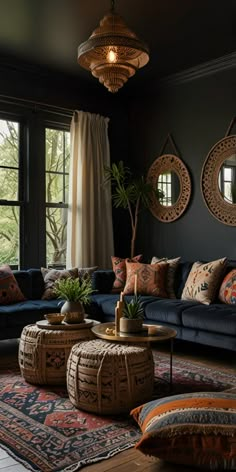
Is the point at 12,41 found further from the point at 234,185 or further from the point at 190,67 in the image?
the point at 234,185

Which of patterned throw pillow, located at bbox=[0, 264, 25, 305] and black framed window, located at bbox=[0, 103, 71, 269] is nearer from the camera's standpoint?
patterned throw pillow, located at bbox=[0, 264, 25, 305]

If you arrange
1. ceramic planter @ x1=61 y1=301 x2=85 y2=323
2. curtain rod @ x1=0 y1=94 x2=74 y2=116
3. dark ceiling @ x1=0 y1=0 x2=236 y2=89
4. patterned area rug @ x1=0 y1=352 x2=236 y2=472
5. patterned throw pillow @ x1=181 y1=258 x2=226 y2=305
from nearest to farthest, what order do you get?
patterned area rug @ x1=0 y1=352 x2=236 y2=472, ceramic planter @ x1=61 y1=301 x2=85 y2=323, dark ceiling @ x1=0 y1=0 x2=236 y2=89, patterned throw pillow @ x1=181 y1=258 x2=226 y2=305, curtain rod @ x1=0 y1=94 x2=74 y2=116

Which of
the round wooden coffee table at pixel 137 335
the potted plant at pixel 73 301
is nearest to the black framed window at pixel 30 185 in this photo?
the potted plant at pixel 73 301

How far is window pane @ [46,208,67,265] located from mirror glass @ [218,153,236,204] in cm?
204

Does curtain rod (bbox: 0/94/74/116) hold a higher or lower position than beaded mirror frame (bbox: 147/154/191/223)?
higher

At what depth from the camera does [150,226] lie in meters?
6.23

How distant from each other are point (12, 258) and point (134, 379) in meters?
3.15

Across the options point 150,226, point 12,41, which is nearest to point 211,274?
point 150,226

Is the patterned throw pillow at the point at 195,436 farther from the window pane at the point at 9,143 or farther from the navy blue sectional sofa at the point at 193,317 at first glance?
the window pane at the point at 9,143

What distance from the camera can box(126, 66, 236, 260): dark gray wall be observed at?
5.34m

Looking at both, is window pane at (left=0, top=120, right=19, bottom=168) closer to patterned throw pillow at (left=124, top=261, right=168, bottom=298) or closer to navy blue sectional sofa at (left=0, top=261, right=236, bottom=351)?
navy blue sectional sofa at (left=0, top=261, right=236, bottom=351)

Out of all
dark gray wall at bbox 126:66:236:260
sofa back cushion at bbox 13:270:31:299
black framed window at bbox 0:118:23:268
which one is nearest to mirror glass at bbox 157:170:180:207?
dark gray wall at bbox 126:66:236:260

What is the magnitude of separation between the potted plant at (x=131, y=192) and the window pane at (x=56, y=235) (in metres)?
0.74

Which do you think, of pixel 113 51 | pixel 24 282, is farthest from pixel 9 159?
pixel 113 51
